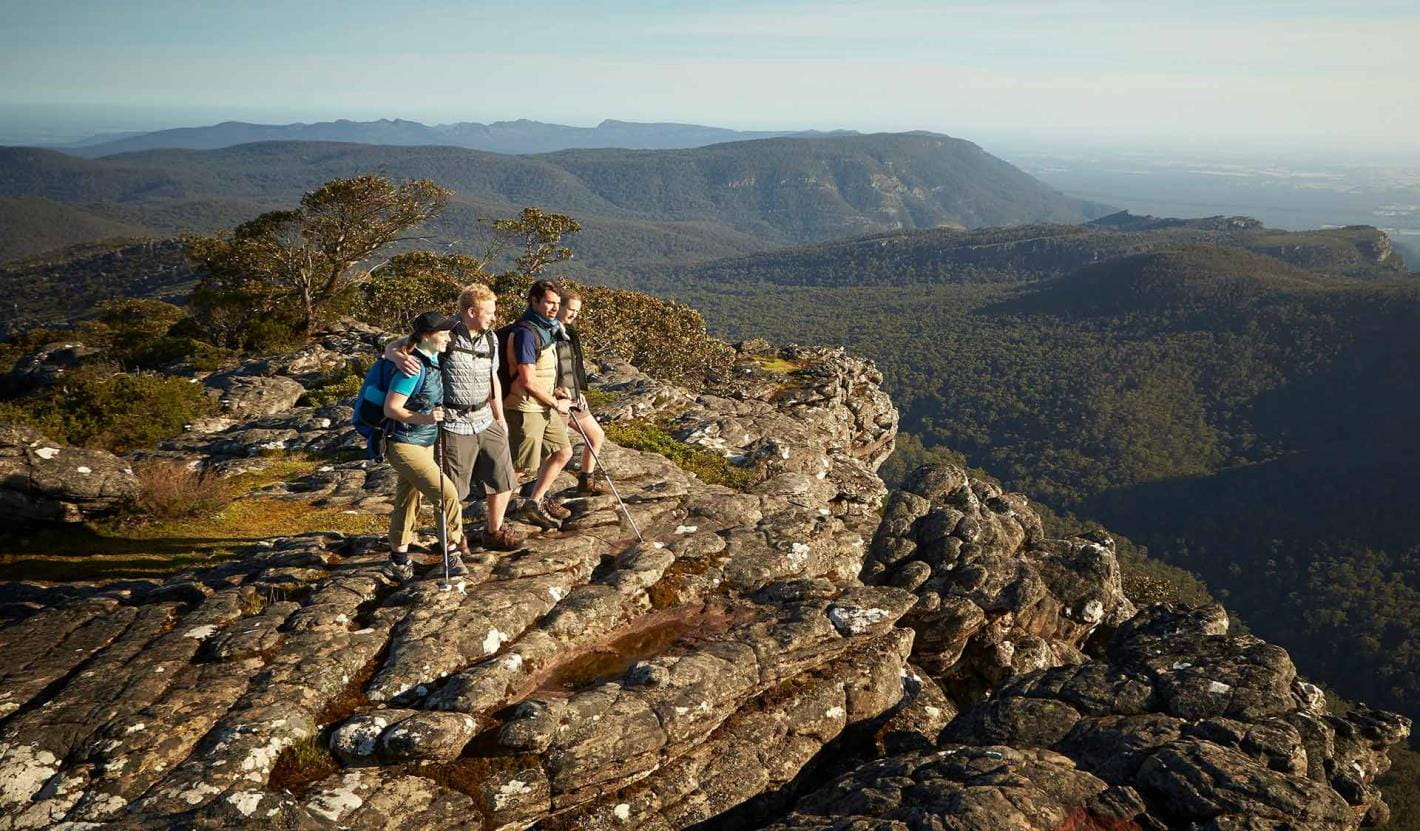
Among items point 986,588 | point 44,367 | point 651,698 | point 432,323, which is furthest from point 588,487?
point 44,367

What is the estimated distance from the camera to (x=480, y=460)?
10016 millimetres

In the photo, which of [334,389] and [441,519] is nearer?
[441,519]

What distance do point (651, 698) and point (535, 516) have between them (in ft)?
14.6

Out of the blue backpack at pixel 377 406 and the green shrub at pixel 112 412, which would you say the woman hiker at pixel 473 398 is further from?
the green shrub at pixel 112 412

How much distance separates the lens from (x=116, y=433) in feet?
61.0

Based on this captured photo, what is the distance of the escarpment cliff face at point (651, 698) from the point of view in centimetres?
677

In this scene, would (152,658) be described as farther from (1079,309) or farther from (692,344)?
(1079,309)

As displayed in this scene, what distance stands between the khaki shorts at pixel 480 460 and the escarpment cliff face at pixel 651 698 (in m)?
1.16

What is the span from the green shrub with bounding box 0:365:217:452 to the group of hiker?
13313 mm

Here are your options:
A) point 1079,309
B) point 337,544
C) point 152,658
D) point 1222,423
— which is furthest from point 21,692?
point 1079,309

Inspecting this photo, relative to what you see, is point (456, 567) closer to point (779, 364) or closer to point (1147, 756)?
point (1147, 756)

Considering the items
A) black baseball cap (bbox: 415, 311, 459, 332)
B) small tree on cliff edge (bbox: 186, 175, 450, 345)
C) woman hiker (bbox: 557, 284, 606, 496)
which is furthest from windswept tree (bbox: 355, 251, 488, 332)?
black baseball cap (bbox: 415, 311, 459, 332)

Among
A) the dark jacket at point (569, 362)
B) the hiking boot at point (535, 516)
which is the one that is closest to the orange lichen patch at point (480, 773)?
the hiking boot at point (535, 516)

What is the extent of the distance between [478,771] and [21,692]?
4537mm
